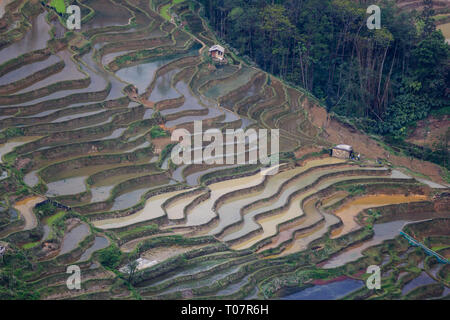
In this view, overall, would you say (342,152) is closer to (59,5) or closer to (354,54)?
(354,54)

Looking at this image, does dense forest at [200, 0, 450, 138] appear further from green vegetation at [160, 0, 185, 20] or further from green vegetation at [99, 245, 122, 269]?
green vegetation at [99, 245, 122, 269]

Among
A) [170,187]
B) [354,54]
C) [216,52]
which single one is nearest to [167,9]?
[216,52]

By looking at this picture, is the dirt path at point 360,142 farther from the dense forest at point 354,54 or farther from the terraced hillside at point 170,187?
the dense forest at point 354,54

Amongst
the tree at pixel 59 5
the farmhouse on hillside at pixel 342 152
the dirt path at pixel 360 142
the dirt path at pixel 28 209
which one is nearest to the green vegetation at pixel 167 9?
the tree at pixel 59 5

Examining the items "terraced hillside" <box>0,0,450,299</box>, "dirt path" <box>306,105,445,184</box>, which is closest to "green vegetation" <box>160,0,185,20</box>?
"terraced hillside" <box>0,0,450,299</box>

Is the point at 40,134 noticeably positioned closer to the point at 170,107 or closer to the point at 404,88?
the point at 170,107

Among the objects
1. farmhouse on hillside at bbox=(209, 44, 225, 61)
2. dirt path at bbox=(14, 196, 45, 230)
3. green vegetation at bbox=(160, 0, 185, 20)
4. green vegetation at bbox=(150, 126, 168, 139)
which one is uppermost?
green vegetation at bbox=(160, 0, 185, 20)

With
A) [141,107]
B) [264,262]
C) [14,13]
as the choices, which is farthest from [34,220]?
[14,13]

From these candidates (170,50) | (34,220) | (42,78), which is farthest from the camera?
(170,50)
